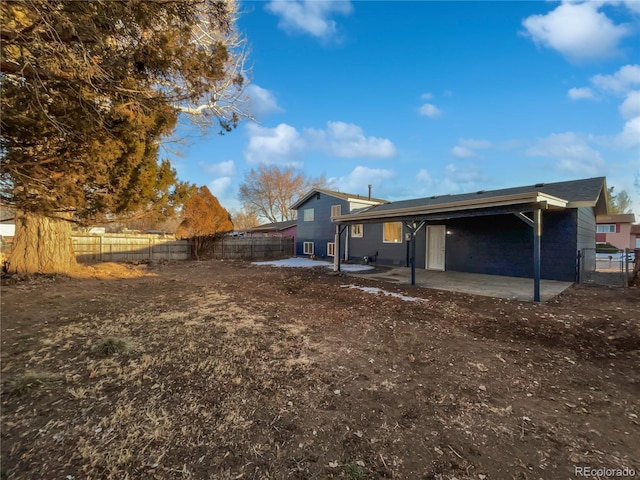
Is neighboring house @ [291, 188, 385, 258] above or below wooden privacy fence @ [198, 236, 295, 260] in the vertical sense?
above

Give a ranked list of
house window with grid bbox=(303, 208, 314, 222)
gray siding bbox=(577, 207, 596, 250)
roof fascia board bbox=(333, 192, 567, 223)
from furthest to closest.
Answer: house window with grid bbox=(303, 208, 314, 222) < gray siding bbox=(577, 207, 596, 250) < roof fascia board bbox=(333, 192, 567, 223)

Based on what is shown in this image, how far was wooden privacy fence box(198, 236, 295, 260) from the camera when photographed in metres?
17.8

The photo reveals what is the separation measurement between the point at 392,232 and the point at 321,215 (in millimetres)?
5661

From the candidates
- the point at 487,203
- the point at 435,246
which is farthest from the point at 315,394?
the point at 435,246

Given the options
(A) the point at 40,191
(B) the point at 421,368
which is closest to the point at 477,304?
(B) the point at 421,368

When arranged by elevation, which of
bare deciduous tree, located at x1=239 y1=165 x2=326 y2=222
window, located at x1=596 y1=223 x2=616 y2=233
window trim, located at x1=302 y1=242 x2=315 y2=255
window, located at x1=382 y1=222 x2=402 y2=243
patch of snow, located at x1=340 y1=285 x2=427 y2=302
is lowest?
patch of snow, located at x1=340 y1=285 x2=427 y2=302

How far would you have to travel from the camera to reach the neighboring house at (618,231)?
25469 millimetres

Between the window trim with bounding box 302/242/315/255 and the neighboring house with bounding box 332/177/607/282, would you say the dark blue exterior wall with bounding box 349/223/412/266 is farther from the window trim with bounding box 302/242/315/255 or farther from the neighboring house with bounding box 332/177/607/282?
the window trim with bounding box 302/242/315/255

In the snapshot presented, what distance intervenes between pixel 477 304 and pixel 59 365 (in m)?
6.97

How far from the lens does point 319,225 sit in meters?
18.9

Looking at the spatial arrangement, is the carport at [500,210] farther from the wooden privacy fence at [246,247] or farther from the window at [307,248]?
the wooden privacy fence at [246,247]

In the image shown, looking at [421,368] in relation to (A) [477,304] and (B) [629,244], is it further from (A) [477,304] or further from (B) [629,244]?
(B) [629,244]

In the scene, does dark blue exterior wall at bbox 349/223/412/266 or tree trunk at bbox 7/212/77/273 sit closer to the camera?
tree trunk at bbox 7/212/77/273

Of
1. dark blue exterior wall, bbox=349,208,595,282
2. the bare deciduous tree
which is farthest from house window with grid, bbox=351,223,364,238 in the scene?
the bare deciduous tree
